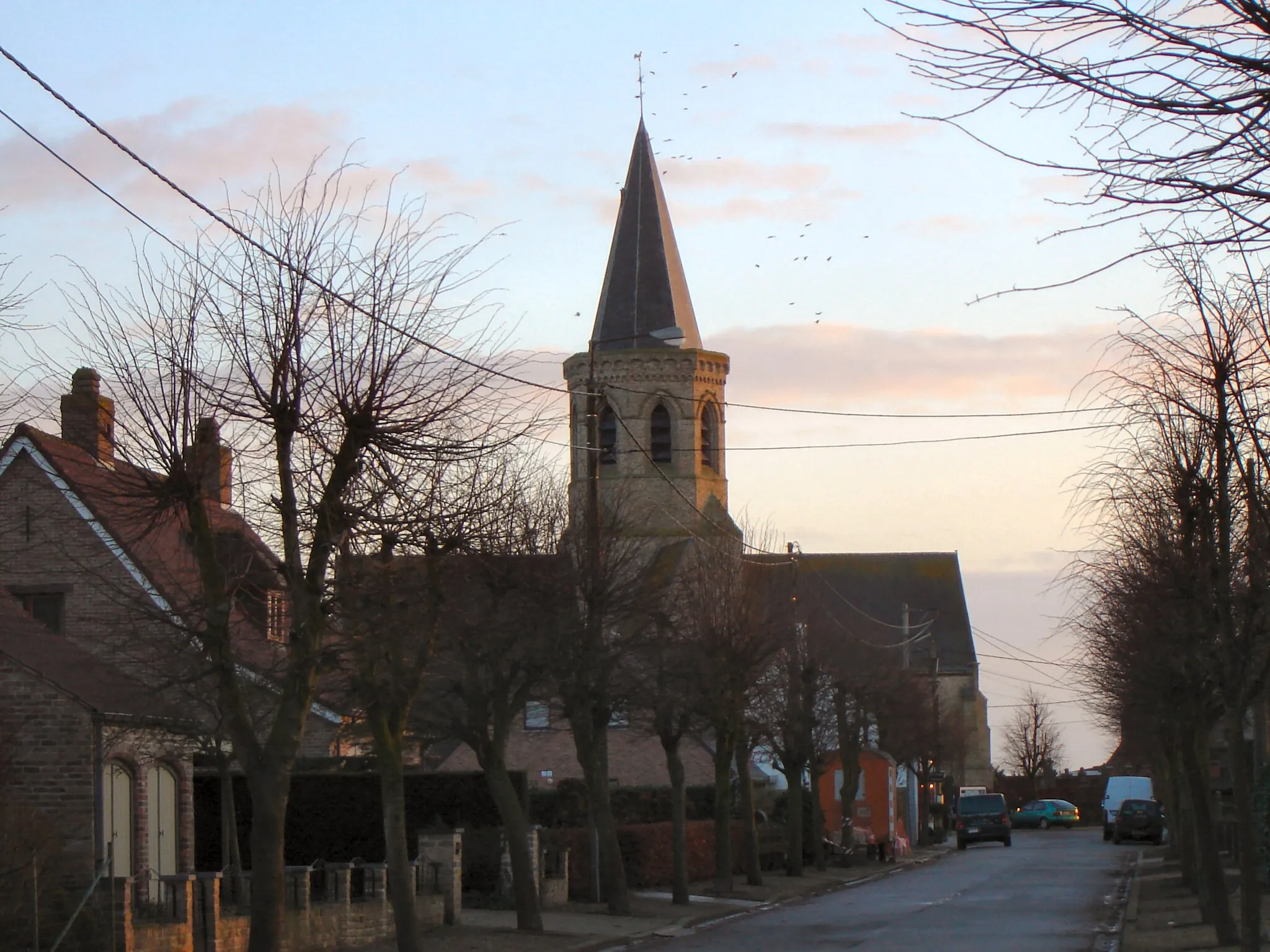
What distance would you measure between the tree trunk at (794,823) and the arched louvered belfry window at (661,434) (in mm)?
26277

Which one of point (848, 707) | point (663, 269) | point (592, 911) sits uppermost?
point (663, 269)

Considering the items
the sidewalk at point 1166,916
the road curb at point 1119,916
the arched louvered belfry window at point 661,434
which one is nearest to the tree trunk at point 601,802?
the road curb at point 1119,916

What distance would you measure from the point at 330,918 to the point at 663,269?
1777 inches

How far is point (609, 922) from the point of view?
80.8 feet

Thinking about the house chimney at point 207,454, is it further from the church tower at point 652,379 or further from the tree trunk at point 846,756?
the church tower at point 652,379

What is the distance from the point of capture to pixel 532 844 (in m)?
26.2

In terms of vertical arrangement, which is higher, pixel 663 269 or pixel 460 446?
pixel 663 269

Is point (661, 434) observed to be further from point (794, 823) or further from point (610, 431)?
point (794, 823)

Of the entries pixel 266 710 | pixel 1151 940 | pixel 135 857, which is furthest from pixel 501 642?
pixel 1151 940

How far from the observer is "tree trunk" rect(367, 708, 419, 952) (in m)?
18.4

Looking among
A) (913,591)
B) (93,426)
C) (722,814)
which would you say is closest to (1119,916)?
(722,814)

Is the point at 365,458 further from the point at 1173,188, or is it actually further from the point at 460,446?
the point at 1173,188

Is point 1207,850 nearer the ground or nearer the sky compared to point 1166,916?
nearer the sky

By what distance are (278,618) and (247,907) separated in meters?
3.52
